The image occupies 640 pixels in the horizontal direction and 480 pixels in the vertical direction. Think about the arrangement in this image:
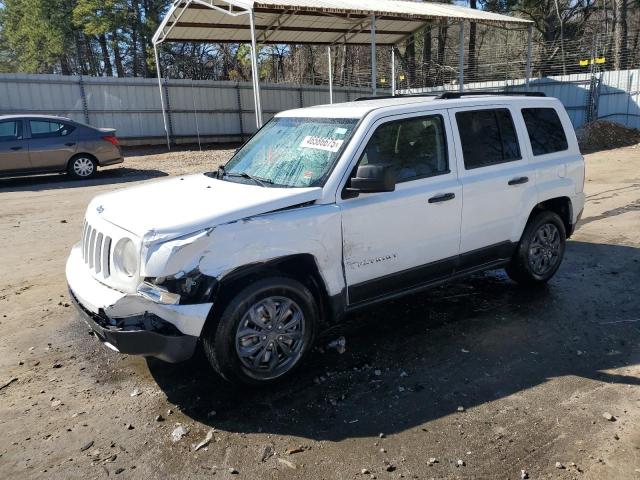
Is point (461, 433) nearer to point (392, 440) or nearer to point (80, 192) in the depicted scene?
point (392, 440)

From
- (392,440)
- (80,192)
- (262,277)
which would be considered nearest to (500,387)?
(392,440)

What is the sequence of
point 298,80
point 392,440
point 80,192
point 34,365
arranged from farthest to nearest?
point 298,80, point 80,192, point 34,365, point 392,440

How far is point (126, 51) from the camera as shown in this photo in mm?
35438

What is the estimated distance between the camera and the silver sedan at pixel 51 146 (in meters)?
12.6

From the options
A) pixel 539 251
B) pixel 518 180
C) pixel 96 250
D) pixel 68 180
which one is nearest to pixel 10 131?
pixel 68 180

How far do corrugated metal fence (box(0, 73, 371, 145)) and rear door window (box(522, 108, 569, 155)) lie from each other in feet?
62.1

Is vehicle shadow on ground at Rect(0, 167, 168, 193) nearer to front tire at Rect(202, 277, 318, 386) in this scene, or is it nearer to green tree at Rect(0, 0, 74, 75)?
front tire at Rect(202, 277, 318, 386)

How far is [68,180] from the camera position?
13695mm

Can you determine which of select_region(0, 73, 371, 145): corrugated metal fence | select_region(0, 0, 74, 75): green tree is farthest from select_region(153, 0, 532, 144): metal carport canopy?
select_region(0, 0, 74, 75): green tree

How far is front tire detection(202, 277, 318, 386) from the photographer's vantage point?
136 inches

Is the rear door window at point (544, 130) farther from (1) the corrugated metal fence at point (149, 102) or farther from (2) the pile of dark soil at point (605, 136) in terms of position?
(1) the corrugated metal fence at point (149, 102)

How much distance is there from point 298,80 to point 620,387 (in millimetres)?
32301

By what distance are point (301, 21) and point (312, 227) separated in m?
15.8

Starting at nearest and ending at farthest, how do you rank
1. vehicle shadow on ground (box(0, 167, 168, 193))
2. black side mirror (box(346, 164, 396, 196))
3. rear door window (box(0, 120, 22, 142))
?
black side mirror (box(346, 164, 396, 196)), rear door window (box(0, 120, 22, 142)), vehicle shadow on ground (box(0, 167, 168, 193))
